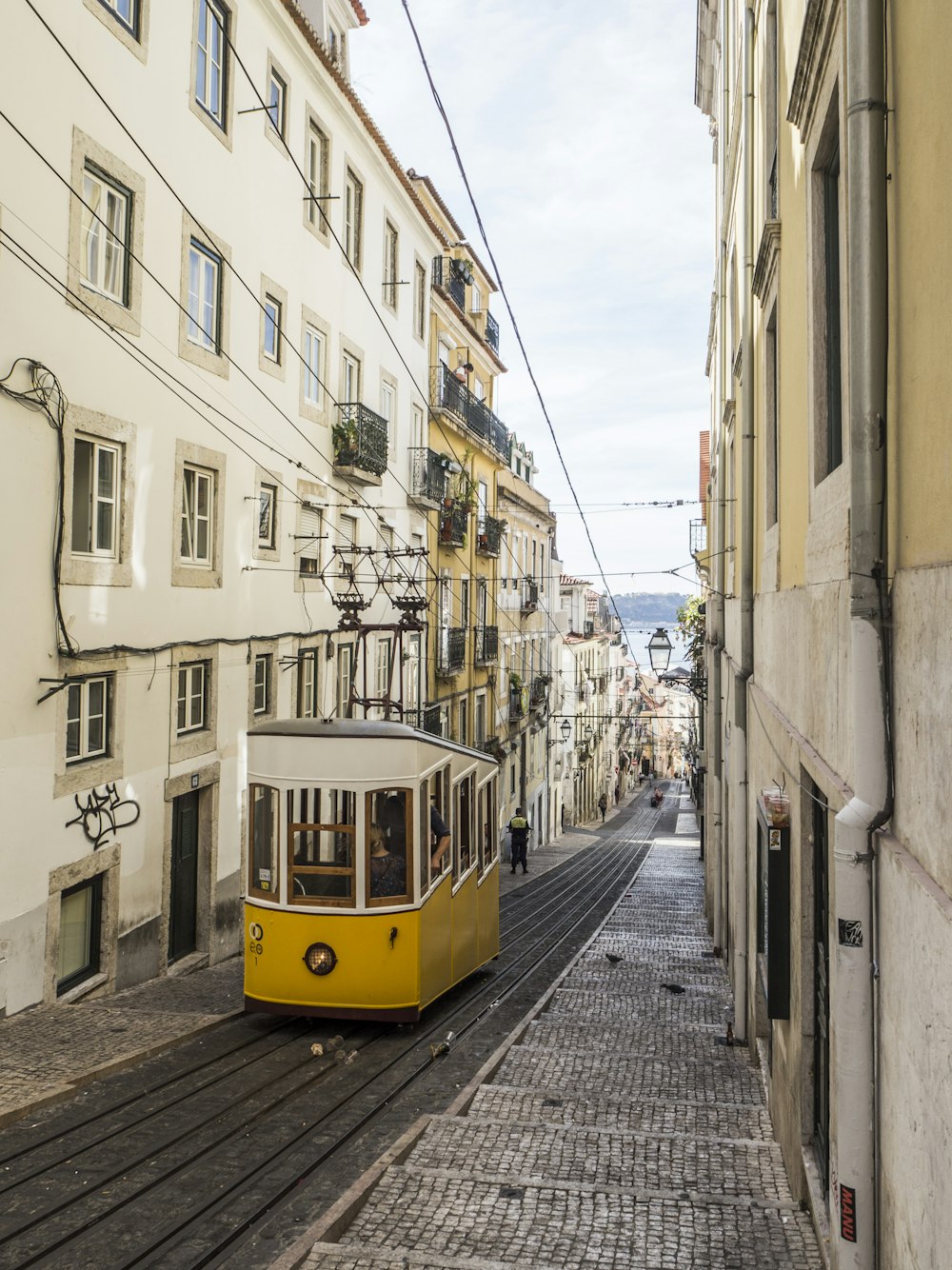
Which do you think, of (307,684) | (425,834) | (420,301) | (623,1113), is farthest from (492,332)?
(623,1113)

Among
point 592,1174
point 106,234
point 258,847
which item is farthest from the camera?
point 106,234

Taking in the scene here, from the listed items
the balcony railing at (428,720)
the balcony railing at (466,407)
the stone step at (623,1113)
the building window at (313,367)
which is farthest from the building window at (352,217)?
the stone step at (623,1113)

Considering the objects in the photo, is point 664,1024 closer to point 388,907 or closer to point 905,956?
point 388,907

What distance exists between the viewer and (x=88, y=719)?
36.2ft

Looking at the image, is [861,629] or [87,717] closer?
[861,629]

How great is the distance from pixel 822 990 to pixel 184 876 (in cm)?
993

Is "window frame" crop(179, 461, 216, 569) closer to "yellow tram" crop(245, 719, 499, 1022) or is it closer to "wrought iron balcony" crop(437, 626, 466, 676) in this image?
"yellow tram" crop(245, 719, 499, 1022)

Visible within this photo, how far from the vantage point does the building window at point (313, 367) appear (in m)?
17.3

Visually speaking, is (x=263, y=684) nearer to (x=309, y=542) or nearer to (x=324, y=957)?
(x=309, y=542)

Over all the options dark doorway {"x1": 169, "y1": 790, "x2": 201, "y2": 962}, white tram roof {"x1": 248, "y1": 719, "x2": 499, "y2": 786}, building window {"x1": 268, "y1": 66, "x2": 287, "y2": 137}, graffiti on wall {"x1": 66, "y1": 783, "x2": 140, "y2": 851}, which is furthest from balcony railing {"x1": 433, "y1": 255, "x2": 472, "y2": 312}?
white tram roof {"x1": 248, "y1": 719, "x2": 499, "y2": 786}

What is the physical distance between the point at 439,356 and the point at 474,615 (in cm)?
730

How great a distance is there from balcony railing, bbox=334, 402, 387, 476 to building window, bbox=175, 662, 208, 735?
5824mm

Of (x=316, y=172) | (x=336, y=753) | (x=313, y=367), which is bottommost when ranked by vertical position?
(x=336, y=753)

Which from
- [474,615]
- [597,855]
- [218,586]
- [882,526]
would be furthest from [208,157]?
[597,855]
